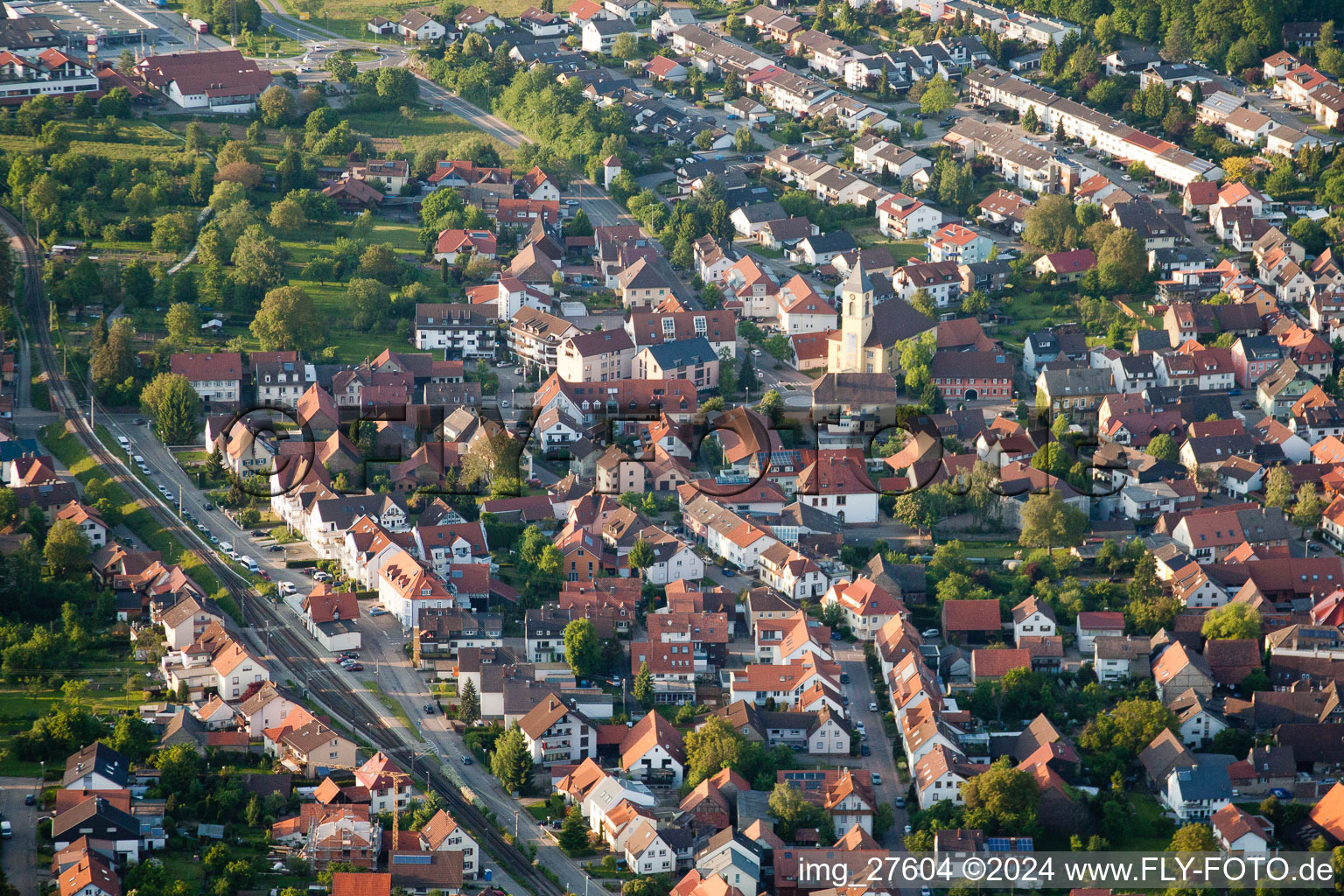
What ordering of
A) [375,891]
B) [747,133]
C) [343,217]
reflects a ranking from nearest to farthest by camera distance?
[375,891], [343,217], [747,133]

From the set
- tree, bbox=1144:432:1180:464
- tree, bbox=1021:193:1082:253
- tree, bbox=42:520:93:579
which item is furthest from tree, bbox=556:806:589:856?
tree, bbox=1021:193:1082:253

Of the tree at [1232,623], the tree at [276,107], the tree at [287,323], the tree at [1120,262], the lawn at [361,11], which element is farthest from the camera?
the lawn at [361,11]

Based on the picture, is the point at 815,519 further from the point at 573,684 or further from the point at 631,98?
the point at 631,98

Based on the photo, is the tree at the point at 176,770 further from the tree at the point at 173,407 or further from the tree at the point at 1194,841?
the tree at the point at 1194,841

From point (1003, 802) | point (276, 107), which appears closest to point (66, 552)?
point (1003, 802)

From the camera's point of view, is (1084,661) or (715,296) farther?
(715,296)

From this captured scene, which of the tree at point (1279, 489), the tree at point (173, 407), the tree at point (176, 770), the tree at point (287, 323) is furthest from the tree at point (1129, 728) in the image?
the tree at point (287, 323)

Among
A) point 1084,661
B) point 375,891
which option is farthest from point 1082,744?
point 375,891
